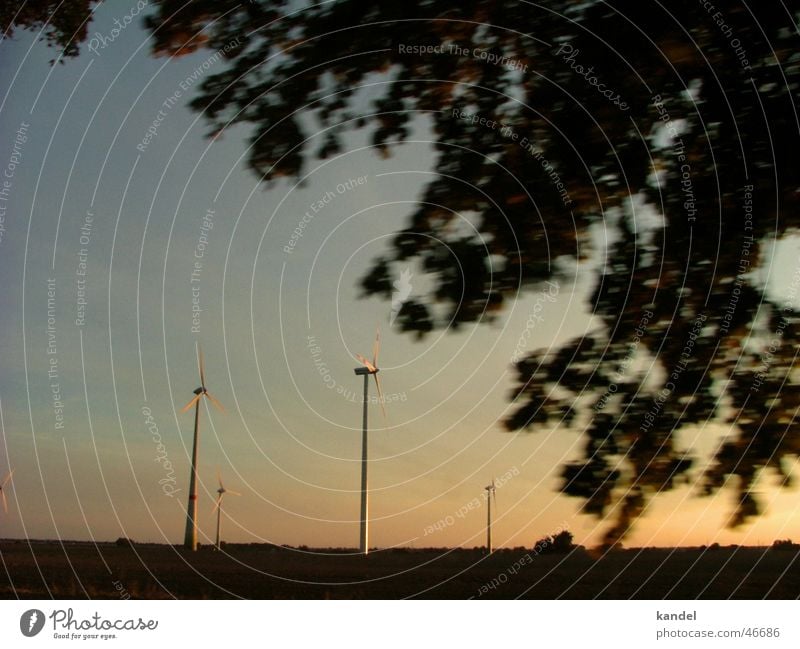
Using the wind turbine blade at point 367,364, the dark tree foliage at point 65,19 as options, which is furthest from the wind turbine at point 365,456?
the dark tree foliage at point 65,19

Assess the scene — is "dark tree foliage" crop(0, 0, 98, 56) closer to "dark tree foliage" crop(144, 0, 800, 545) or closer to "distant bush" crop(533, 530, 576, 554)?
"dark tree foliage" crop(144, 0, 800, 545)

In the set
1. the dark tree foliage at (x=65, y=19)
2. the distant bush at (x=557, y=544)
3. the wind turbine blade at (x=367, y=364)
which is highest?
the dark tree foliage at (x=65, y=19)

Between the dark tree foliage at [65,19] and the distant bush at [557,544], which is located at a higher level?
the dark tree foliage at [65,19]

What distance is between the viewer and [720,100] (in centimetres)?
413

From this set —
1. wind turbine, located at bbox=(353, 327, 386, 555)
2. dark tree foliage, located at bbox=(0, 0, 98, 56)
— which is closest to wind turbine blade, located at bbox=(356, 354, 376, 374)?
wind turbine, located at bbox=(353, 327, 386, 555)

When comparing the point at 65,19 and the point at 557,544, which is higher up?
the point at 65,19

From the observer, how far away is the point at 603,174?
3994mm

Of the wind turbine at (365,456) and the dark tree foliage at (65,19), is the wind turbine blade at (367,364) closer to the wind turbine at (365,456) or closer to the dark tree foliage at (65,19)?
the wind turbine at (365,456)

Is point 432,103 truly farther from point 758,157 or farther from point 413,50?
point 758,157

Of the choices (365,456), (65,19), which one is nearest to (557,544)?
(365,456)

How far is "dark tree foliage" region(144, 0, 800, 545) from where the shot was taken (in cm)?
373

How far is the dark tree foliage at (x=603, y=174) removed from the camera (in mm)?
3734

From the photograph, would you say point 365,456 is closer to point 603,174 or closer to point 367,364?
point 367,364
